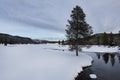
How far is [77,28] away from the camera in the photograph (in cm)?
2734

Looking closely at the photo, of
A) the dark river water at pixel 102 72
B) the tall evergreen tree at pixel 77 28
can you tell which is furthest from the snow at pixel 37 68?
the tall evergreen tree at pixel 77 28

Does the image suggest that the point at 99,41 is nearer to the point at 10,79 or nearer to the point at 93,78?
the point at 93,78

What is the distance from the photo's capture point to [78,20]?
27656mm

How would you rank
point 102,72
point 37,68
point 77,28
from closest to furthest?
point 37,68 → point 102,72 → point 77,28

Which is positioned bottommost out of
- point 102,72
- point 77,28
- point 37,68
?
point 102,72

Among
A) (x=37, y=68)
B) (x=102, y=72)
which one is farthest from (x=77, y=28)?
(x=37, y=68)

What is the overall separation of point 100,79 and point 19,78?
7.77 metres

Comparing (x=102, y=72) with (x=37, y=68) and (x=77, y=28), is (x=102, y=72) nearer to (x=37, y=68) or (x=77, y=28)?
(x=37, y=68)

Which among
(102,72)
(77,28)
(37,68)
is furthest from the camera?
(77,28)

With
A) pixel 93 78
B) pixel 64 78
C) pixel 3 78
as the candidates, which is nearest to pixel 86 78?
pixel 93 78

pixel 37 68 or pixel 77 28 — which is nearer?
pixel 37 68

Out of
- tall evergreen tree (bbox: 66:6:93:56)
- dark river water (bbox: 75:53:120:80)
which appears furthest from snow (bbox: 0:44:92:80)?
tall evergreen tree (bbox: 66:6:93:56)

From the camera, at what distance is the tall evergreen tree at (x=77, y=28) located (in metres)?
27.4

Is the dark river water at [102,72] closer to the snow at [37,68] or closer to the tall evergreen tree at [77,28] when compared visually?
the snow at [37,68]
